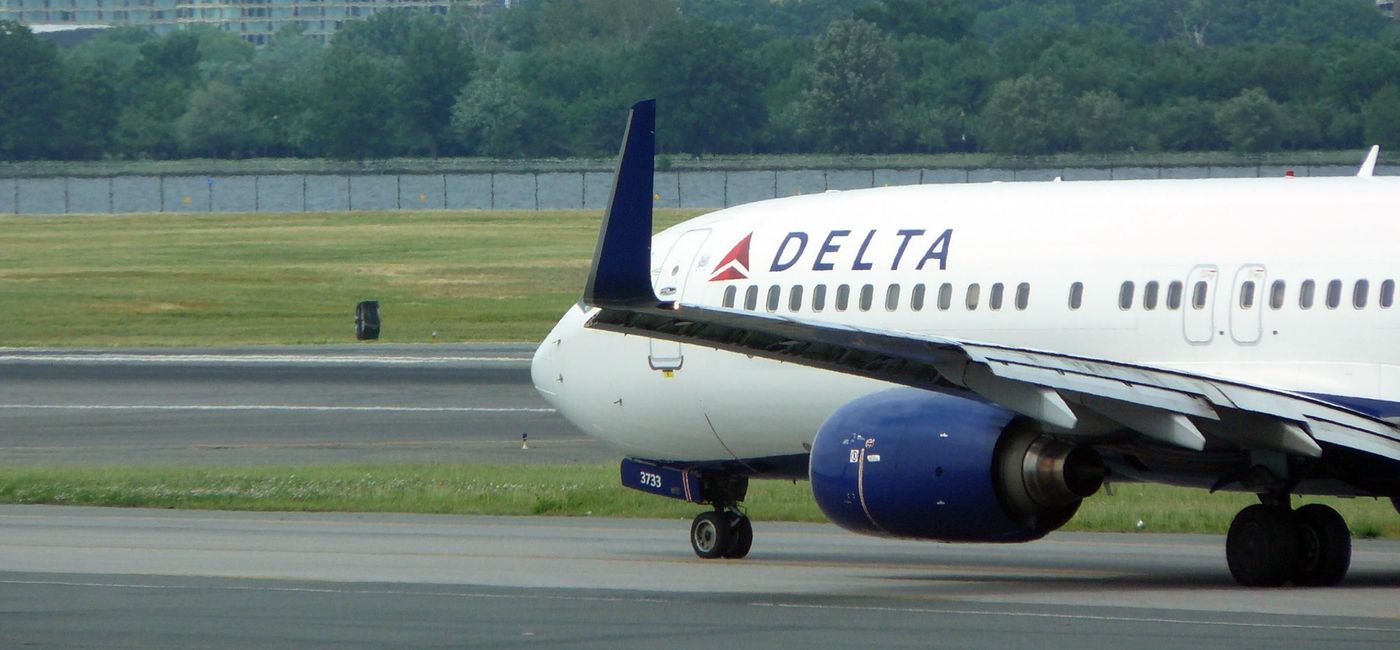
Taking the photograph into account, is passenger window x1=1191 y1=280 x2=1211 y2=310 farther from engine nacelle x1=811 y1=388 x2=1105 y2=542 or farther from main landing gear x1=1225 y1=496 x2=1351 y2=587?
engine nacelle x1=811 y1=388 x2=1105 y2=542

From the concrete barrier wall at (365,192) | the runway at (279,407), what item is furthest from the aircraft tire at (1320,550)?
the concrete barrier wall at (365,192)

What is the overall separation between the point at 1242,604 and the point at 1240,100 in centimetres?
8450

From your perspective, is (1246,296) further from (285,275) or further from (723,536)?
(285,275)

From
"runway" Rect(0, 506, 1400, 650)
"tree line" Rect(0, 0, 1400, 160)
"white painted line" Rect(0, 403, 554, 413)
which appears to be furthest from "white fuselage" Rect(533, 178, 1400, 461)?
"tree line" Rect(0, 0, 1400, 160)

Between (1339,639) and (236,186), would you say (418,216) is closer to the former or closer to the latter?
(236,186)

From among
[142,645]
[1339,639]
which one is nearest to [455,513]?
[142,645]

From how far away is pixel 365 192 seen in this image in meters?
126

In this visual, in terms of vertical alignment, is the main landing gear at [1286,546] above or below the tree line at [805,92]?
below

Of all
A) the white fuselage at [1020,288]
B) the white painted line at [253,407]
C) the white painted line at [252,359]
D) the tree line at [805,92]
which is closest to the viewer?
the white fuselage at [1020,288]

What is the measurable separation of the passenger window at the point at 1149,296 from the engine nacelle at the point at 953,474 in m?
1.74

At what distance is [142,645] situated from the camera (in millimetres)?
13867

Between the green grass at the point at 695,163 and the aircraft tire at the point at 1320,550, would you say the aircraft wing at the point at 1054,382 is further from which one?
the green grass at the point at 695,163

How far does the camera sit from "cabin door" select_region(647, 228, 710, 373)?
2030 cm

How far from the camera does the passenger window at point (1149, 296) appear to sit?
1741 centimetres
